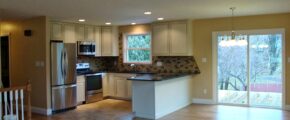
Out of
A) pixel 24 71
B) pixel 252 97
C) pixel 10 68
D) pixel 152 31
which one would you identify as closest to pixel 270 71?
pixel 252 97

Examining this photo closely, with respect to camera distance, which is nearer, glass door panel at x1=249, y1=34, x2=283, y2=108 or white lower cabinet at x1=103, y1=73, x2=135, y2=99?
glass door panel at x1=249, y1=34, x2=283, y2=108

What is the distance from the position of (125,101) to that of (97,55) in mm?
1550

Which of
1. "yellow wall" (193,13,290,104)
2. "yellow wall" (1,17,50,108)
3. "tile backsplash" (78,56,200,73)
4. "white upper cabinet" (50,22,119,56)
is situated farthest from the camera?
"tile backsplash" (78,56,200,73)

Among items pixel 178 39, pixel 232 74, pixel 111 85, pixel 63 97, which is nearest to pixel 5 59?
pixel 63 97

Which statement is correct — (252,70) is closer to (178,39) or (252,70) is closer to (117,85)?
(178,39)

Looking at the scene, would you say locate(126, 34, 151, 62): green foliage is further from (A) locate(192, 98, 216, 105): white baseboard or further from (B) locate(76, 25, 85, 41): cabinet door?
(A) locate(192, 98, 216, 105): white baseboard

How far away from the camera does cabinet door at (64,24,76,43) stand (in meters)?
6.95

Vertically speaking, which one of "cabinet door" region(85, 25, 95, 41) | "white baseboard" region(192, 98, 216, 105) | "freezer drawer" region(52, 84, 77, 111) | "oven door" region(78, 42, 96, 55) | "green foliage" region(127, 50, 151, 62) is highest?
"cabinet door" region(85, 25, 95, 41)

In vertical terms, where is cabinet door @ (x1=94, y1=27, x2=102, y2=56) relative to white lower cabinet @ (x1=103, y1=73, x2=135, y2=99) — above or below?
above

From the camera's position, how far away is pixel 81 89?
7.10 meters

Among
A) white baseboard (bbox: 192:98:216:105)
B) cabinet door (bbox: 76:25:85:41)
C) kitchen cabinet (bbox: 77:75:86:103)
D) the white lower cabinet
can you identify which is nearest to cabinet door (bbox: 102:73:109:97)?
the white lower cabinet

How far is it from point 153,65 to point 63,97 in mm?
2576

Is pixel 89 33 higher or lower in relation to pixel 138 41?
higher

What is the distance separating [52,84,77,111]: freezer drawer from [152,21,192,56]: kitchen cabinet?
7.50 ft
